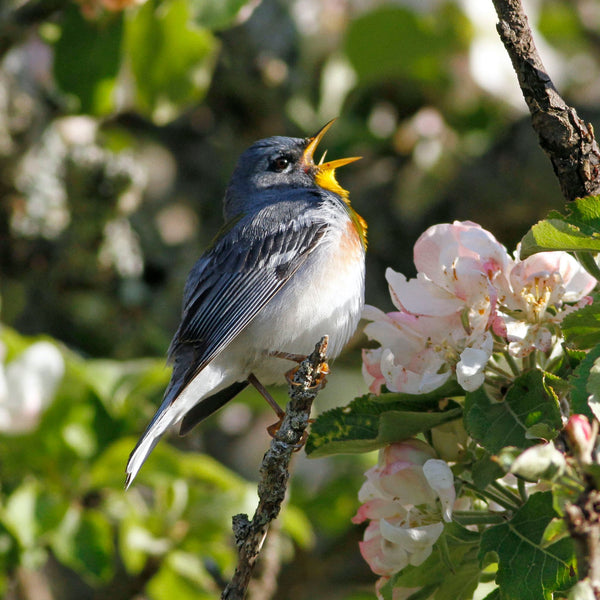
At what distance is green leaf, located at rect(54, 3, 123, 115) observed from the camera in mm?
3549

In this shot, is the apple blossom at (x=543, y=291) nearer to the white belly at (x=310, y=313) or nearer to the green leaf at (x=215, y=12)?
the white belly at (x=310, y=313)

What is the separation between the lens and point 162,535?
3.48 m

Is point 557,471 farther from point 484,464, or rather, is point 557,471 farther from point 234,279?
point 234,279

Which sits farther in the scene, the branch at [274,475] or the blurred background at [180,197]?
the blurred background at [180,197]

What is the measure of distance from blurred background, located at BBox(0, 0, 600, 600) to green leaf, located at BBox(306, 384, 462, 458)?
1.72 m

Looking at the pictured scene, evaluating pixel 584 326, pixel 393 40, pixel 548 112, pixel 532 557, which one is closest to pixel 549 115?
pixel 548 112

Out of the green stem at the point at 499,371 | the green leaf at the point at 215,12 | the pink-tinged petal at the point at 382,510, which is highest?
the green leaf at the point at 215,12

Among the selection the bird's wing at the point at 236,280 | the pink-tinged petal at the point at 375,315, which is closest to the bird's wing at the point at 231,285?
the bird's wing at the point at 236,280

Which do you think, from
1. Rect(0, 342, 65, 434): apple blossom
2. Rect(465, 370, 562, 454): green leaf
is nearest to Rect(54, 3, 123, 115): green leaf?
Rect(0, 342, 65, 434): apple blossom

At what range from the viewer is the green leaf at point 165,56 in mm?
3498

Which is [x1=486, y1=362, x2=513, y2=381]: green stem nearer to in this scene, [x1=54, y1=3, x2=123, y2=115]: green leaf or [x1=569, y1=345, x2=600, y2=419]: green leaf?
[x1=569, y1=345, x2=600, y2=419]: green leaf

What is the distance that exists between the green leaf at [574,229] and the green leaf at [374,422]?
1.22ft

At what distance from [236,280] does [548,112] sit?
1694 mm

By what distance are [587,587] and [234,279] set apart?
2.19 meters
